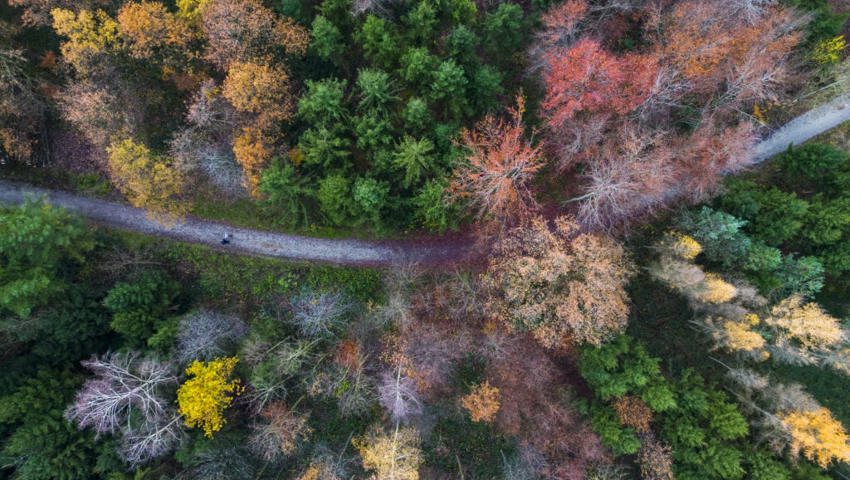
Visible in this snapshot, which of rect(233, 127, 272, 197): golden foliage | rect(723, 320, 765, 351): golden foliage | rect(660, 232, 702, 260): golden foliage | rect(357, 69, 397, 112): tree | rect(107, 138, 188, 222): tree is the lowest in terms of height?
rect(723, 320, 765, 351): golden foliage

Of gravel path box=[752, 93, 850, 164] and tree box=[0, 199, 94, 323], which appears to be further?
gravel path box=[752, 93, 850, 164]

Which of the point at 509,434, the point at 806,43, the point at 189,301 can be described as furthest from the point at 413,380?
the point at 806,43

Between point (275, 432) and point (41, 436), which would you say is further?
point (275, 432)

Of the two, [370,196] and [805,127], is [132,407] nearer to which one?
[370,196]

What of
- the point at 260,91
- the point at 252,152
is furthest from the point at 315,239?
the point at 260,91

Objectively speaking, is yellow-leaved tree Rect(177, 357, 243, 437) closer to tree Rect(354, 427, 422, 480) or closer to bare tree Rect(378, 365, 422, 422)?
bare tree Rect(378, 365, 422, 422)

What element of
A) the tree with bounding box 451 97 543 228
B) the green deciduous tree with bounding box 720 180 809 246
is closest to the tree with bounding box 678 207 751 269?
the green deciduous tree with bounding box 720 180 809 246
